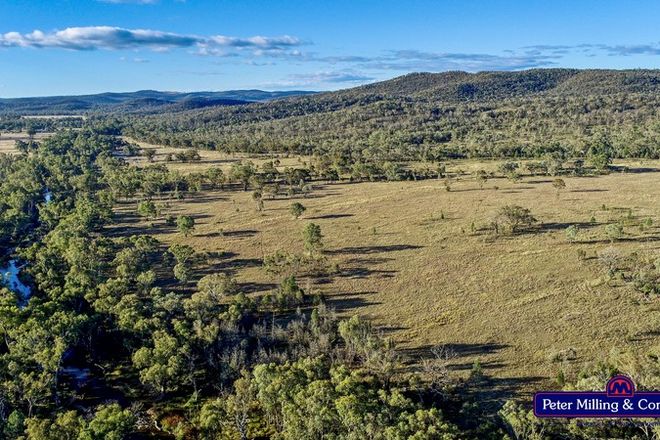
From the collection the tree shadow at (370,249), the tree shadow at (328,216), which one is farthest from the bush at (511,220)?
the tree shadow at (328,216)

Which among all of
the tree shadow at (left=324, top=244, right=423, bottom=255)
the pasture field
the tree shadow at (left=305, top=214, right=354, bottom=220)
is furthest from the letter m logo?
the tree shadow at (left=305, top=214, right=354, bottom=220)

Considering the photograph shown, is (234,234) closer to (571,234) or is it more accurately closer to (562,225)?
(571,234)

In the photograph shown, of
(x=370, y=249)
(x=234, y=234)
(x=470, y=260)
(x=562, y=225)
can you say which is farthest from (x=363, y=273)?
(x=562, y=225)

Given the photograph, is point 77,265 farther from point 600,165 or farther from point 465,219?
point 600,165

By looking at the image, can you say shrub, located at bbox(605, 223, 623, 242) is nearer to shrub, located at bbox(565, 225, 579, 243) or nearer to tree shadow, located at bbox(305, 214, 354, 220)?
shrub, located at bbox(565, 225, 579, 243)

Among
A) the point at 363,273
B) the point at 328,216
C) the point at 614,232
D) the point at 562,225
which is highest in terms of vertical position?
the point at 614,232

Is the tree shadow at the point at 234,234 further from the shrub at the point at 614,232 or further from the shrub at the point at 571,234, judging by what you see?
the shrub at the point at 614,232

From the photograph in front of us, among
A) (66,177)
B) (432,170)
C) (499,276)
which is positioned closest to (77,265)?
(499,276)
